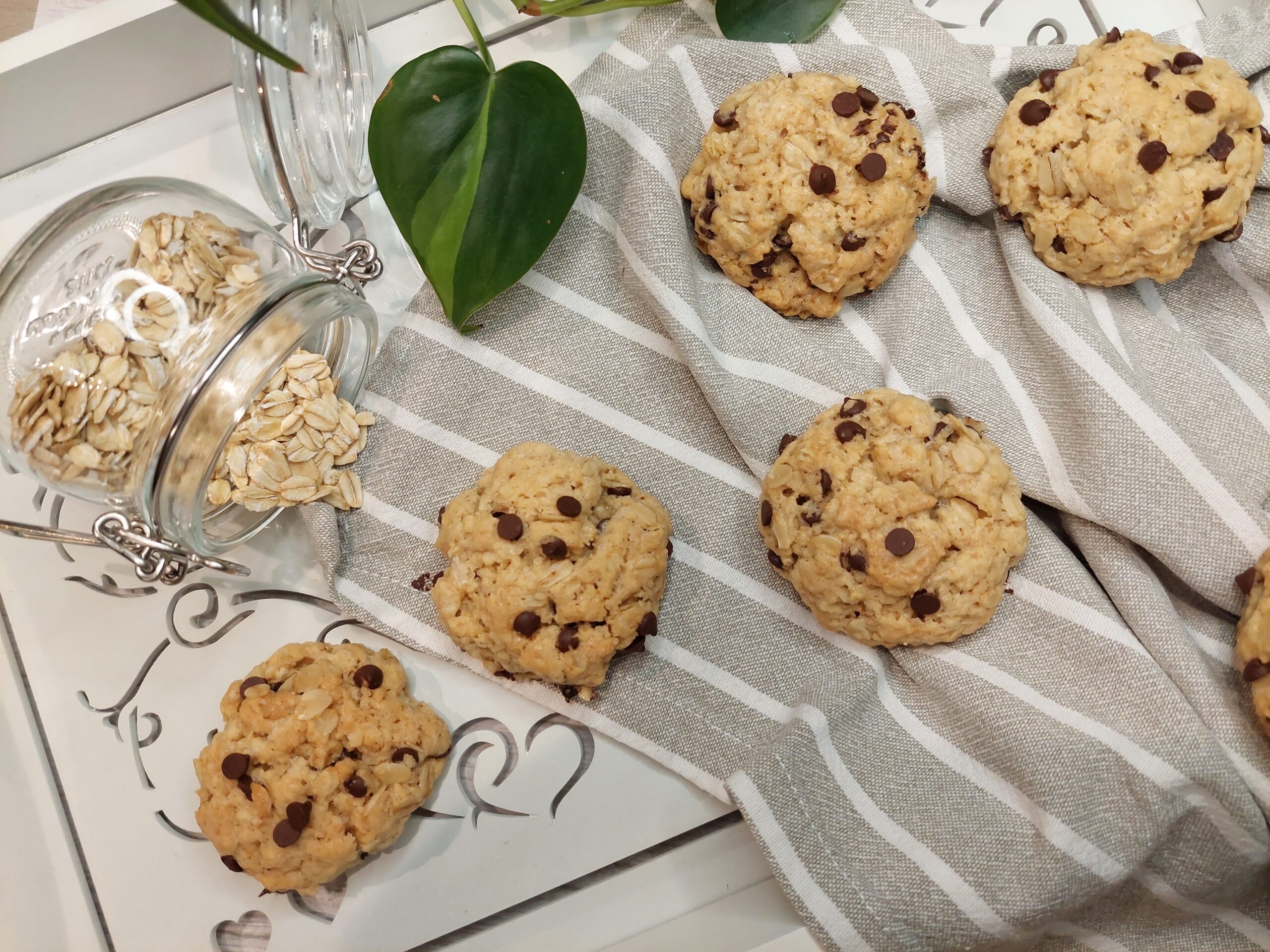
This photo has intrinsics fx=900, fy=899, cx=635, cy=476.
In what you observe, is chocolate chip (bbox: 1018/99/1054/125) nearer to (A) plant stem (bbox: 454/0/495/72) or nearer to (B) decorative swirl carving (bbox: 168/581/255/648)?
(A) plant stem (bbox: 454/0/495/72)

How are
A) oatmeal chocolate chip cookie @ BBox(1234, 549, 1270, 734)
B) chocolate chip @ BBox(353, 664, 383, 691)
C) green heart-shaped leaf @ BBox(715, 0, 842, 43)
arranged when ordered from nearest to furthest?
oatmeal chocolate chip cookie @ BBox(1234, 549, 1270, 734), chocolate chip @ BBox(353, 664, 383, 691), green heart-shaped leaf @ BBox(715, 0, 842, 43)

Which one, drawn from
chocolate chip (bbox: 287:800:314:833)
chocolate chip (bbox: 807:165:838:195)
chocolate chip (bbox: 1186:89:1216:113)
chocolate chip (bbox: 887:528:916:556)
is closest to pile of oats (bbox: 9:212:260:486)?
chocolate chip (bbox: 287:800:314:833)

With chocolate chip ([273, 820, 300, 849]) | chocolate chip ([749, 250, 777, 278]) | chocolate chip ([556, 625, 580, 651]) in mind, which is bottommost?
chocolate chip ([273, 820, 300, 849])

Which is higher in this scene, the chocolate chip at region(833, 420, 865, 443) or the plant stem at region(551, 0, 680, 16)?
the plant stem at region(551, 0, 680, 16)

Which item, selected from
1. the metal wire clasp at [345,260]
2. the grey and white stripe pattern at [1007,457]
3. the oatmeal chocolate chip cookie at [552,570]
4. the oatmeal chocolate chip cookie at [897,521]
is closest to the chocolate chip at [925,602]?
the oatmeal chocolate chip cookie at [897,521]

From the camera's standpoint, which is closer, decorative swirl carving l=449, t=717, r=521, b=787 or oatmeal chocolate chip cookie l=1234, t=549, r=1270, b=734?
oatmeal chocolate chip cookie l=1234, t=549, r=1270, b=734

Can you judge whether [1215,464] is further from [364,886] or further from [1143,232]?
[364,886]

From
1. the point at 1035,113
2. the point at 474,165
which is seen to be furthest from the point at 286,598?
the point at 1035,113

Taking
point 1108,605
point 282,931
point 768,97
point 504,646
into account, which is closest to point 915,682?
point 1108,605

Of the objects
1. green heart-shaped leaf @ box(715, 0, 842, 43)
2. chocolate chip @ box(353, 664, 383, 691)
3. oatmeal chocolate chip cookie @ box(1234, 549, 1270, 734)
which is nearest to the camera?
oatmeal chocolate chip cookie @ box(1234, 549, 1270, 734)
